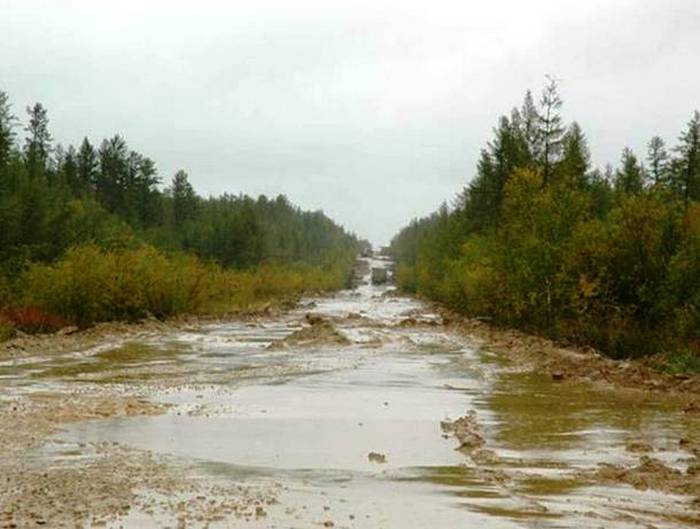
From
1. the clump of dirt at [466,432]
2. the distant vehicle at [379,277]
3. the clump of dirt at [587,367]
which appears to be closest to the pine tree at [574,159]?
the clump of dirt at [587,367]

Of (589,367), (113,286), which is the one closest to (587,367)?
(589,367)

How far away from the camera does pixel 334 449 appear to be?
40.9 ft

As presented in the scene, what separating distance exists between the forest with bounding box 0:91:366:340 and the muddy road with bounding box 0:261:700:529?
14656mm

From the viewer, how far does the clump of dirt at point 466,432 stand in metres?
12.5

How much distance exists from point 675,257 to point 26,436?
798 inches

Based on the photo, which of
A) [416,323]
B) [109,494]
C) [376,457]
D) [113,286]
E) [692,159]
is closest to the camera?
[109,494]

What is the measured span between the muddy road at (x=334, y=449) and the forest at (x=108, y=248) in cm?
1466

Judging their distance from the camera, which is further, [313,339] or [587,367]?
[313,339]

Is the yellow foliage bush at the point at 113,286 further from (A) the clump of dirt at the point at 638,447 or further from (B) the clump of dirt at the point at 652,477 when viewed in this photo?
(B) the clump of dirt at the point at 652,477

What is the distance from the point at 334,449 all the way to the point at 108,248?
1691 inches

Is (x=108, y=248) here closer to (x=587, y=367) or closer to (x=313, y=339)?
(x=313, y=339)

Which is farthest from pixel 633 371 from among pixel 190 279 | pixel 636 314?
pixel 190 279

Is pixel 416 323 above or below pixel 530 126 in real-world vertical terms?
below

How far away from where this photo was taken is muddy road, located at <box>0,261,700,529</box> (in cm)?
870
